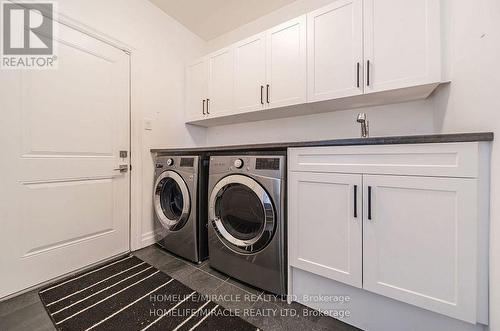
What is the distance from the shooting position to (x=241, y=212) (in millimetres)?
1476

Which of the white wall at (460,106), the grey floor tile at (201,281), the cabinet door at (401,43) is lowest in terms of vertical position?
the grey floor tile at (201,281)

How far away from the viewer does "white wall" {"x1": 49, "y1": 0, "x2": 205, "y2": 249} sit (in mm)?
1810

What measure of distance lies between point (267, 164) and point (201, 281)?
3.26ft

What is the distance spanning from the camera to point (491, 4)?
2.64 ft

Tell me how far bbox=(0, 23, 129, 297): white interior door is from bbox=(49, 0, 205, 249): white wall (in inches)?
4.8

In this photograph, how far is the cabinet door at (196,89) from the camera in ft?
7.63

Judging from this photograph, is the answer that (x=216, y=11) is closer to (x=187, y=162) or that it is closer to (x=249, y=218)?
(x=187, y=162)

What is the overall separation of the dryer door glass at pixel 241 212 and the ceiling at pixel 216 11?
1956 millimetres

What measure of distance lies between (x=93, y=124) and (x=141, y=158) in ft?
1.61

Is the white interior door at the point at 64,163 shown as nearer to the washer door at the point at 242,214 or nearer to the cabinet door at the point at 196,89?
the cabinet door at the point at 196,89

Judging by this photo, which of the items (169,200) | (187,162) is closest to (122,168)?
(169,200)

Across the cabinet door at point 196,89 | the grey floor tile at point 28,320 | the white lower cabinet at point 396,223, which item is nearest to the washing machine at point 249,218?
the white lower cabinet at point 396,223

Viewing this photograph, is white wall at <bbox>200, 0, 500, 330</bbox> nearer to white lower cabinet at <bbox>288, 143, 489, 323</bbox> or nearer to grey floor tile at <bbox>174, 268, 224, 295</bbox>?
white lower cabinet at <bbox>288, 143, 489, 323</bbox>

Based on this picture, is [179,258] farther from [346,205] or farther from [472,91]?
[472,91]
